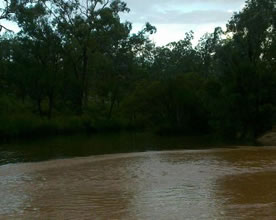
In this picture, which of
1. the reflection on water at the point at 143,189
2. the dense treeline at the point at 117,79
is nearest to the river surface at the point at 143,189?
the reflection on water at the point at 143,189

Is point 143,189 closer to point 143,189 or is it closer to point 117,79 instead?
point 143,189

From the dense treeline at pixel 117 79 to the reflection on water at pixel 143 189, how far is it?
58.2 ft

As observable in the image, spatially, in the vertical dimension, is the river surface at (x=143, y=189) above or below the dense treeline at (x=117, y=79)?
below

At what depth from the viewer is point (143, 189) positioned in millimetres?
13219

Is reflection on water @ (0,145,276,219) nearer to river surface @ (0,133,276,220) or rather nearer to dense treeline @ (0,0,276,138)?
river surface @ (0,133,276,220)

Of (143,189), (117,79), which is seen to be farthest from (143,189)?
(117,79)

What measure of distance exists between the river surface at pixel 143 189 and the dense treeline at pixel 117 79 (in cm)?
1737

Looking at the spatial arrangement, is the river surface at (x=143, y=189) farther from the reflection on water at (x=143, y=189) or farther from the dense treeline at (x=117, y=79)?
the dense treeline at (x=117, y=79)

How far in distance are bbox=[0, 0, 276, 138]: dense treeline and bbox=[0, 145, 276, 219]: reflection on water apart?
17.7 m

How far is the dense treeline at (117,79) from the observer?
37750 millimetres

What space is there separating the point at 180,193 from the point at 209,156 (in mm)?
9982

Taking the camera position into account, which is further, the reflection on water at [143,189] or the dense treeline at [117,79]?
the dense treeline at [117,79]

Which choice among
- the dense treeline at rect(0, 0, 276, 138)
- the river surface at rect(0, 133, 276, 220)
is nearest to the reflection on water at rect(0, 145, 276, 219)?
the river surface at rect(0, 133, 276, 220)

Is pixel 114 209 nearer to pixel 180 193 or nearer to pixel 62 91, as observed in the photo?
pixel 180 193
